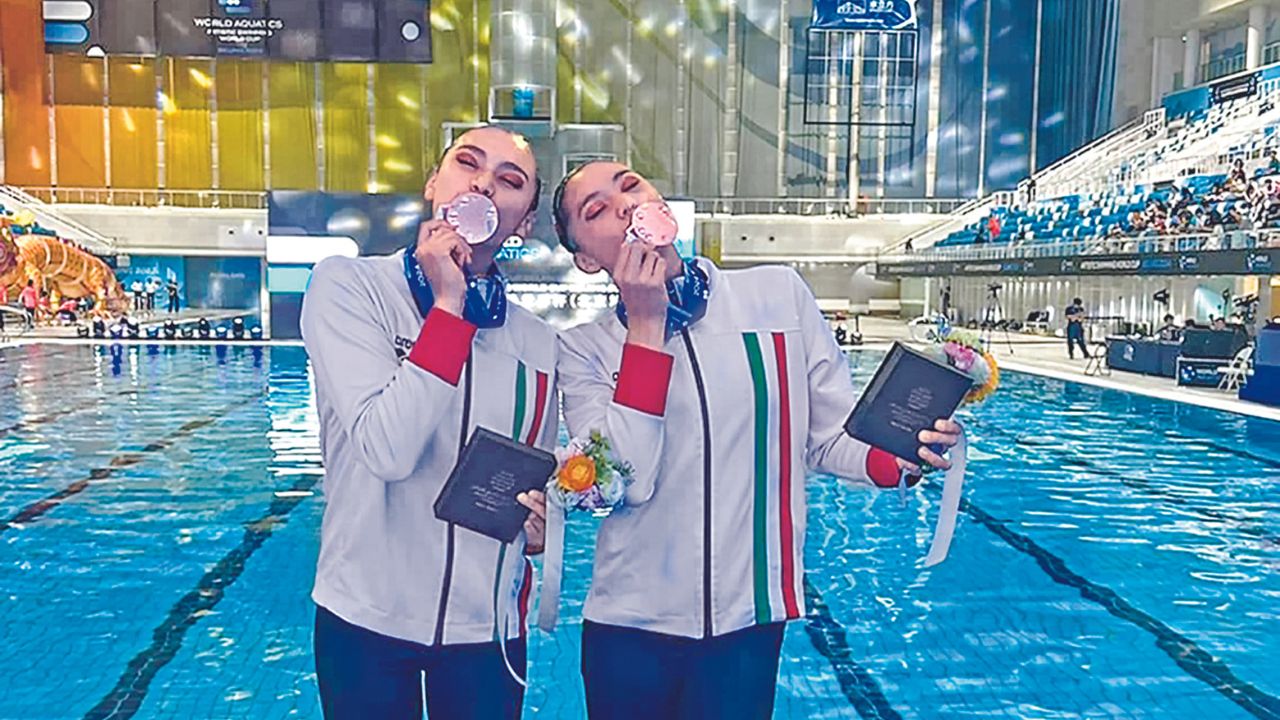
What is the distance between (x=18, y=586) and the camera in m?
4.48

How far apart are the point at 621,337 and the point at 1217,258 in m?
15.0

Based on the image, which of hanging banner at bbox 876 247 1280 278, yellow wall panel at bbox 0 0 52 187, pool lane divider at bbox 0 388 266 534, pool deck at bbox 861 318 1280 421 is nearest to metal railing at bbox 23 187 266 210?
yellow wall panel at bbox 0 0 52 187

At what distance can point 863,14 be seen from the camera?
19.8m

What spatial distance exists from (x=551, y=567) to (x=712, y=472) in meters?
0.25

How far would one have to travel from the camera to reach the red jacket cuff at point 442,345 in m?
1.37

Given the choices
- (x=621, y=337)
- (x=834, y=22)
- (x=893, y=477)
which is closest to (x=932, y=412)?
(x=893, y=477)

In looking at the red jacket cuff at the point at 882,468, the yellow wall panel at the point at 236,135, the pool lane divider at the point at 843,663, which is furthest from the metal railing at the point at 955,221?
the red jacket cuff at the point at 882,468

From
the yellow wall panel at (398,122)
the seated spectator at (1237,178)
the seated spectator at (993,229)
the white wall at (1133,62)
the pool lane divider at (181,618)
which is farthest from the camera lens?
the yellow wall panel at (398,122)

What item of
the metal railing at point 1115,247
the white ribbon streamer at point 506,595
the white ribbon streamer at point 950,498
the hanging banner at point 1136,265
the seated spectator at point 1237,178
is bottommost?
the white ribbon streamer at point 506,595

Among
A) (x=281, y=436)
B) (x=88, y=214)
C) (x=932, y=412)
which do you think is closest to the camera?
(x=932, y=412)

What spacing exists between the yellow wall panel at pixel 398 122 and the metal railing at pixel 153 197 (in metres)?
3.36

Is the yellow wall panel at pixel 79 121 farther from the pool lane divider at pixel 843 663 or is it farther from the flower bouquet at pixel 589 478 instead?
the flower bouquet at pixel 589 478

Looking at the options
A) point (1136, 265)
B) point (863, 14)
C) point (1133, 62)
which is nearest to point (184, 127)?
point (863, 14)

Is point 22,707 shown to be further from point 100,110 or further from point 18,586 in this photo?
point 100,110
